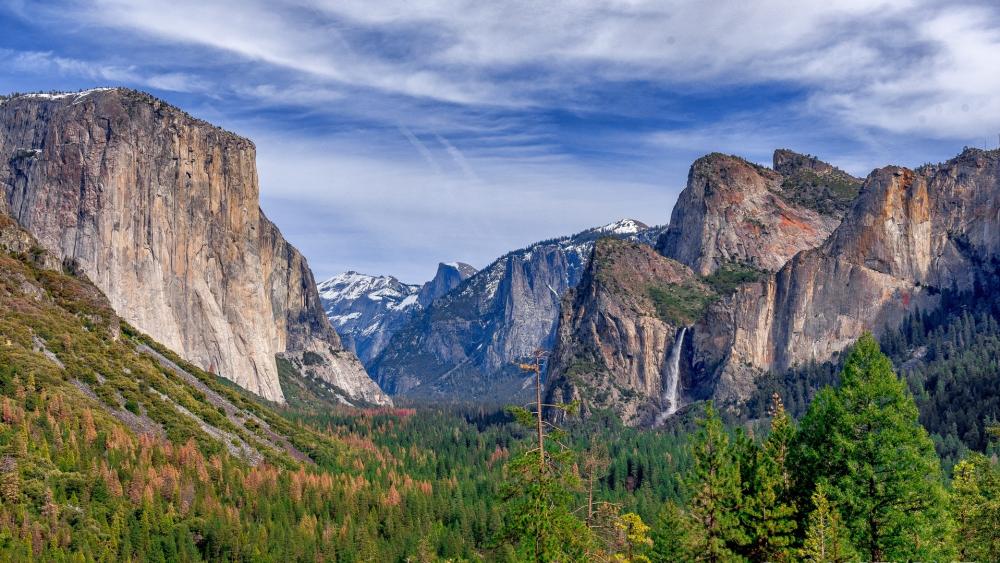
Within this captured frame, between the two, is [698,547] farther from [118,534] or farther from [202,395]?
A: [202,395]

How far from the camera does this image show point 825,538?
4412cm

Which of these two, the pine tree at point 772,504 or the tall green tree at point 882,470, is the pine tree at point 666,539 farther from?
the tall green tree at point 882,470

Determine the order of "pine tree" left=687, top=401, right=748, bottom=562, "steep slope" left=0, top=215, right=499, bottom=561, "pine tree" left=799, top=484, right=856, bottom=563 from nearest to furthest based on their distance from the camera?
"pine tree" left=799, top=484, right=856, bottom=563
"pine tree" left=687, top=401, right=748, bottom=562
"steep slope" left=0, top=215, right=499, bottom=561

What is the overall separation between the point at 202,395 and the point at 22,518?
9051cm

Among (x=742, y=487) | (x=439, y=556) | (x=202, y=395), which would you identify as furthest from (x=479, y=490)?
(x=742, y=487)

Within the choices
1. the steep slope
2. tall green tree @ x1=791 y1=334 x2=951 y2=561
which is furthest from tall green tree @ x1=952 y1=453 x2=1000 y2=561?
the steep slope

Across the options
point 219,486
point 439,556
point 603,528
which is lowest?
point 439,556

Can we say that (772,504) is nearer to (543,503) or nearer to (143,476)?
(543,503)

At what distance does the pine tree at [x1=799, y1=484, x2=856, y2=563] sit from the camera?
43500 mm

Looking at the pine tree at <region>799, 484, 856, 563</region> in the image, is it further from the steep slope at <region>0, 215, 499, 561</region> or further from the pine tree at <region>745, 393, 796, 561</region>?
the steep slope at <region>0, 215, 499, 561</region>

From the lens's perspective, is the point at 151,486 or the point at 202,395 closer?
the point at 151,486

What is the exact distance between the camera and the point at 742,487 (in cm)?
5000

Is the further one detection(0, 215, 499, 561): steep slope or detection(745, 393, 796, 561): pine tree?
detection(0, 215, 499, 561): steep slope

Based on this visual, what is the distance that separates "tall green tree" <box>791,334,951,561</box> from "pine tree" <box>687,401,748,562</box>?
441 cm
